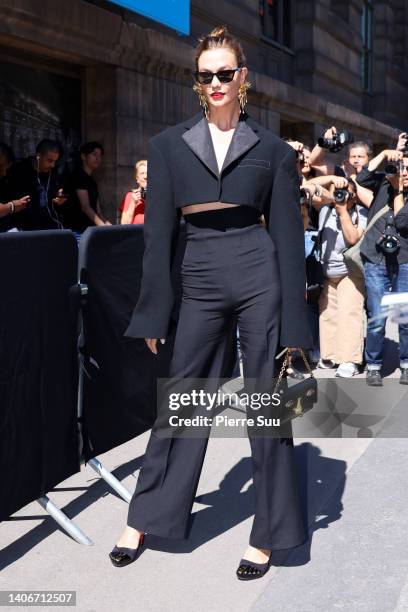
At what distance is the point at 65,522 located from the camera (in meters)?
3.59

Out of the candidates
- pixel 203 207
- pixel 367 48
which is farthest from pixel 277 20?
pixel 203 207

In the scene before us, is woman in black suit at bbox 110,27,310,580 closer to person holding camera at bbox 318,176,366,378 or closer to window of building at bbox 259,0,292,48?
person holding camera at bbox 318,176,366,378

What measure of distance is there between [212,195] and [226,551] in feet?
5.11

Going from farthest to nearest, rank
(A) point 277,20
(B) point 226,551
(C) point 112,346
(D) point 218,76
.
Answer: (A) point 277,20 → (C) point 112,346 → (B) point 226,551 → (D) point 218,76

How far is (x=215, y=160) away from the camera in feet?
10.6

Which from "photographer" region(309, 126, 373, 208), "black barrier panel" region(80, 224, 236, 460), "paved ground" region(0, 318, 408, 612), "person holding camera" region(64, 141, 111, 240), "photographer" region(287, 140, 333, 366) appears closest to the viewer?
"paved ground" region(0, 318, 408, 612)

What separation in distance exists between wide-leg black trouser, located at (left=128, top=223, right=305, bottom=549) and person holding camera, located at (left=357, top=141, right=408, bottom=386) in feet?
11.6

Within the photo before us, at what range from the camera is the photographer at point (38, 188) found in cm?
730

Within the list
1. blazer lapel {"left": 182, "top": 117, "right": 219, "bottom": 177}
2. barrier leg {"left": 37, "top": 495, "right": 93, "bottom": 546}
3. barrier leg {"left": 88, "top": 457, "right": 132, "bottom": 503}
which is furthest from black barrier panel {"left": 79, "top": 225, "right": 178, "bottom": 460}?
blazer lapel {"left": 182, "top": 117, "right": 219, "bottom": 177}

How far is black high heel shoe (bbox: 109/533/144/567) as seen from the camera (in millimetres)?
3328

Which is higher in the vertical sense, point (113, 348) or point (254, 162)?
point (254, 162)

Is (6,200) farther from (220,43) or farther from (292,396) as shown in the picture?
(292,396)

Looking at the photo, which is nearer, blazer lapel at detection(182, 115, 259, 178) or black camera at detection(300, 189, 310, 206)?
blazer lapel at detection(182, 115, 259, 178)

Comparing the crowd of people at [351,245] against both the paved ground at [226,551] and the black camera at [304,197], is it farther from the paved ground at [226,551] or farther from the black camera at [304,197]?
the paved ground at [226,551]
